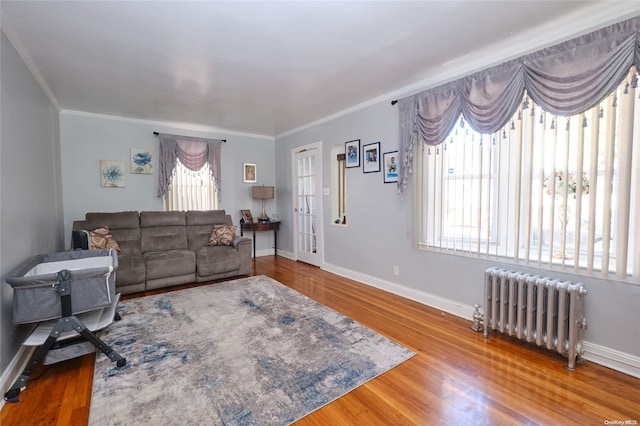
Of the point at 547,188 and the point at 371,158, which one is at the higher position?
the point at 371,158

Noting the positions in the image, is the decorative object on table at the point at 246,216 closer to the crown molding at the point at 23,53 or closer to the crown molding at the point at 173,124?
the crown molding at the point at 173,124

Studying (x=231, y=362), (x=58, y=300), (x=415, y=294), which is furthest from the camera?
(x=415, y=294)

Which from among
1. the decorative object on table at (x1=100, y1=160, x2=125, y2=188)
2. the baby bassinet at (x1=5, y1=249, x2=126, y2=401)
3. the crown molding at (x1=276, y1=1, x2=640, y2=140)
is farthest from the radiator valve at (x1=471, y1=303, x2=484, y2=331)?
the decorative object on table at (x1=100, y1=160, x2=125, y2=188)

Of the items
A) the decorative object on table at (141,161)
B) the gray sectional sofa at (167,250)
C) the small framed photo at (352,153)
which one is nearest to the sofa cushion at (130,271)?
the gray sectional sofa at (167,250)

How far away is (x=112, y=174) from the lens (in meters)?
4.46

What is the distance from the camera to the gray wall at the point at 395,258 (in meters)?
2.00

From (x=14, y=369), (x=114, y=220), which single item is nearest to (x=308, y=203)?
(x=114, y=220)

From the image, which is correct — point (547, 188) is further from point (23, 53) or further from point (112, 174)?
point (112, 174)

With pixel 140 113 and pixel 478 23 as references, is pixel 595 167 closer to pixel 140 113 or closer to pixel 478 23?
pixel 478 23

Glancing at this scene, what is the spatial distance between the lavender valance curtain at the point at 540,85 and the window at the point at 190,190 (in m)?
3.75

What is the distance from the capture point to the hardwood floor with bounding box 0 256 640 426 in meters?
1.58

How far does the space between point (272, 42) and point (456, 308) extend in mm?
2987

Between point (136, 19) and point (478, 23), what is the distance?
8.02 ft

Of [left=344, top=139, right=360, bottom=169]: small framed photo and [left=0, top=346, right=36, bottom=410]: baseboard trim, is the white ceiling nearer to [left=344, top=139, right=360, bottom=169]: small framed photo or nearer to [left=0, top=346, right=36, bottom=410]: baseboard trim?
[left=344, top=139, right=360, bottom=169]: small framed photo
